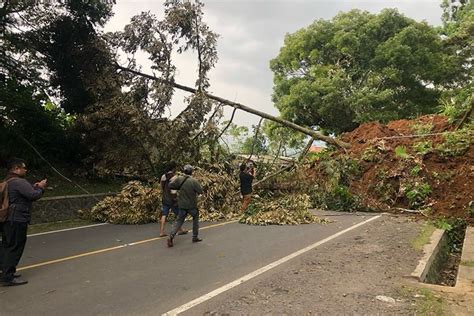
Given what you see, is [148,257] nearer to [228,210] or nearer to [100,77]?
[228,210]

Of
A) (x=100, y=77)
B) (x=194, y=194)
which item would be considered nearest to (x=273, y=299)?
(x=194, y=194)

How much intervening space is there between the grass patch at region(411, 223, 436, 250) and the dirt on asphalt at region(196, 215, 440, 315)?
172 millimetres

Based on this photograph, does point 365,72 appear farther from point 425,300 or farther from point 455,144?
point 425,300

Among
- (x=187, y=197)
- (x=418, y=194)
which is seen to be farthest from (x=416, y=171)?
(x=187, y=197)

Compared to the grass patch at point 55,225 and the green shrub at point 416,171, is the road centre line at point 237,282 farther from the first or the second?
the grass patch at point 55,225

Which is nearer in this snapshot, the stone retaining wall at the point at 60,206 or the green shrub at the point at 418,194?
the stone retaining wall at the point at 60,206

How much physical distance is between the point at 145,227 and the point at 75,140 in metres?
6.19

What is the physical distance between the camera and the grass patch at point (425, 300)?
4812mm

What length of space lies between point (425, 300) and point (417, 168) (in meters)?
9.20

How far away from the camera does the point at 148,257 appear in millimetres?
7473

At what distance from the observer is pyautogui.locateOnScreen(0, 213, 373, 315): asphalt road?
5145 millimetres

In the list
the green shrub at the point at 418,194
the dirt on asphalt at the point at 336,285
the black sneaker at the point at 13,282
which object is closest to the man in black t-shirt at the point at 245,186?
the dirt on asphalt at the point at 336,285

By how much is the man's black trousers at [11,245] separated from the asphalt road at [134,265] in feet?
0.88

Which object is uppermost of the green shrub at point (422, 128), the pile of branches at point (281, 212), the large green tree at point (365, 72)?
the large green tree at point (365, 72)
